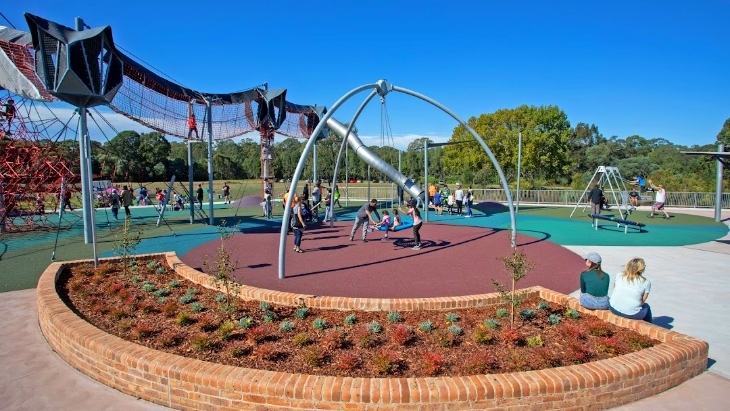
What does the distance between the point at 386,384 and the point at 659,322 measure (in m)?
5.18

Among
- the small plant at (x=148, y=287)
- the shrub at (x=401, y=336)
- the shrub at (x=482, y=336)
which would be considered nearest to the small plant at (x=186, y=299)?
the small plant at (x=148, y=287)

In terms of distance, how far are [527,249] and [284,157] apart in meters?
69.6

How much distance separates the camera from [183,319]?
6098mm

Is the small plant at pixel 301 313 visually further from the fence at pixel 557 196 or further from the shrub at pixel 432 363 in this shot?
the fence at pixel 557 196

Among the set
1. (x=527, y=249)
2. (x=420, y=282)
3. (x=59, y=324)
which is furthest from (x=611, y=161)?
(x=59, y=324)

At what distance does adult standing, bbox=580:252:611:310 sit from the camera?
246 inches

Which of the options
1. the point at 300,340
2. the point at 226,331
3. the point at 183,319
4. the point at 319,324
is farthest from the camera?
the point at 183,319

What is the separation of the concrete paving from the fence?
15735mm

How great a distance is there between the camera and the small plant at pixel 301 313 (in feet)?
20.9

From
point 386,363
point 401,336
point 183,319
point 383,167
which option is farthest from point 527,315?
point 383,167

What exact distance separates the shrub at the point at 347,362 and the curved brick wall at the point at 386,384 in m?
0.48

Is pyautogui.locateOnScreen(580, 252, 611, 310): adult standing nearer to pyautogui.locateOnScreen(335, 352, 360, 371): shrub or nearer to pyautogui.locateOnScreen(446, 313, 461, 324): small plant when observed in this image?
pyautogui.locateOnScreen(446, 313, 461, 324): small plant

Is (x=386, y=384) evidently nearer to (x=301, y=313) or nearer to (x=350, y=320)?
(x=350, y=320)

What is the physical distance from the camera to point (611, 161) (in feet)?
260
